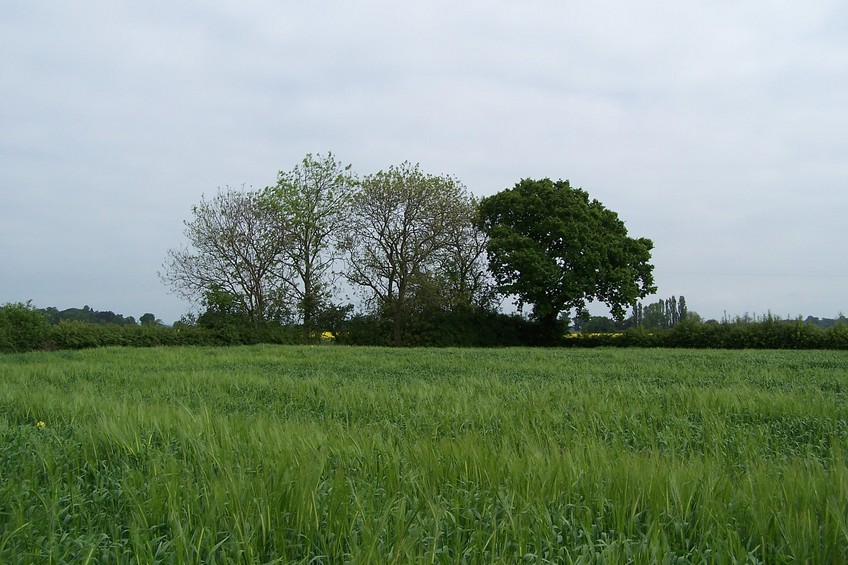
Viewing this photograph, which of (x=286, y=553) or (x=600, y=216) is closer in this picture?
(x=286, y=553)

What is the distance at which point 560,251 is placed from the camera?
31750 mm

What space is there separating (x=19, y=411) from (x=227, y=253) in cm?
2607

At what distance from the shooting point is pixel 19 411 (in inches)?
215

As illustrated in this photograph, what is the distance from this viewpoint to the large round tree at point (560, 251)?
101 feet

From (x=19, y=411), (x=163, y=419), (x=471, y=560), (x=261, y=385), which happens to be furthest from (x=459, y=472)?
(x=261, y=385)

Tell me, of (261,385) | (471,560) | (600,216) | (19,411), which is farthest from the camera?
(600,216)

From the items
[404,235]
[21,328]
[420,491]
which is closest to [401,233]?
[404,235]

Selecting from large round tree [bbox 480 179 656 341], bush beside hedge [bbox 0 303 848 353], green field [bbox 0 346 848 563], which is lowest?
green field [bbox 0 346 848 563]

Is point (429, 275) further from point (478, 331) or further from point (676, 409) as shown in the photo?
point (676, 409)

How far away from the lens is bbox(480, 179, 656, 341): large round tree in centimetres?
3084

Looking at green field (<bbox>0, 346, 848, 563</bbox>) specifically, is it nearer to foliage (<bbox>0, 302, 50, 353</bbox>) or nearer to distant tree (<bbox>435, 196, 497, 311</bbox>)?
foliage (<bbox>0, 302, 50, 353</bbox>)

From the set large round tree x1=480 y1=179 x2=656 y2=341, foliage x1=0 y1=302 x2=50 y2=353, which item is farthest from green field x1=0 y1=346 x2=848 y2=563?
large round tree x1=480 y1=179 x2=656 y2=341

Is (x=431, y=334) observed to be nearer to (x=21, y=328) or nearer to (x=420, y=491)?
(x=21, y=328)

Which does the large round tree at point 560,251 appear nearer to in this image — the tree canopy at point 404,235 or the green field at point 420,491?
the tree canopy at point 404,235
